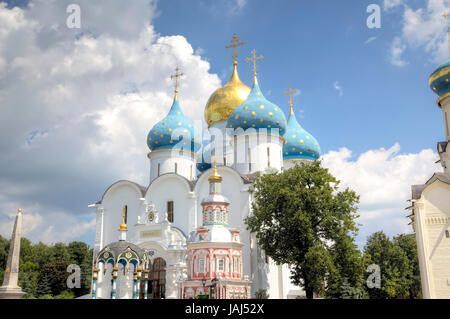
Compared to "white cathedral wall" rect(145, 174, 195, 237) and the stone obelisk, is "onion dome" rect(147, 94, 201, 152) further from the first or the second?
the stone obelisk

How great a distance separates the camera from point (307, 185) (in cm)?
2044

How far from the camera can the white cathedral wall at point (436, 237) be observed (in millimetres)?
18703

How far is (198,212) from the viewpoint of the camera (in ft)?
82.7

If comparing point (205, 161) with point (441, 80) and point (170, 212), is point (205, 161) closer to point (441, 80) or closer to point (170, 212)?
point (170, 212)

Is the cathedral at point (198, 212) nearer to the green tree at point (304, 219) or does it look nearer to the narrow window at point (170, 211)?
the narrow window at point (170, 211)

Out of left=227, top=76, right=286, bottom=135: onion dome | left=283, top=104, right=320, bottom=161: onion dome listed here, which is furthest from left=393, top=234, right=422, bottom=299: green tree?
left=227, top=76, right=286, bottom=135: onion dome

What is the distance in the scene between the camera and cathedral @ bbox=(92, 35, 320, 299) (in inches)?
797

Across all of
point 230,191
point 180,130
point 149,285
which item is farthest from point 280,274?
point 180,130

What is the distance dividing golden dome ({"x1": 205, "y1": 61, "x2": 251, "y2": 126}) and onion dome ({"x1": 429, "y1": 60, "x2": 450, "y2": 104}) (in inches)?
483

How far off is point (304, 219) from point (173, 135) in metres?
13.6

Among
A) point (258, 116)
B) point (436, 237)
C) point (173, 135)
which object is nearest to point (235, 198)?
point (258, 116)

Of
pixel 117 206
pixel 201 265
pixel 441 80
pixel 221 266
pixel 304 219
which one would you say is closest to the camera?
pixel 304 219
